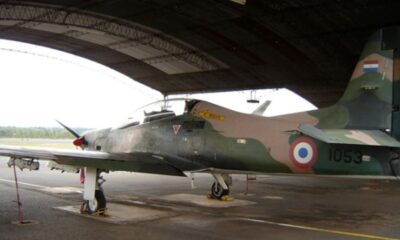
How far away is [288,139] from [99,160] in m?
4.19

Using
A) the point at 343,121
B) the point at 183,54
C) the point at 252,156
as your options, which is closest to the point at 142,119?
the point at 252,156

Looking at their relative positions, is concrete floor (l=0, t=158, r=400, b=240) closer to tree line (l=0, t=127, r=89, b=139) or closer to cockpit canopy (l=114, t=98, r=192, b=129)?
cockpit canopy (l=114, t=98, r=192, b=129)

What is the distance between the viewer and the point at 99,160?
1023 centimetres

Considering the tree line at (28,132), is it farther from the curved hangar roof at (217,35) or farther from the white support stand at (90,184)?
the white support stand at (90,184)

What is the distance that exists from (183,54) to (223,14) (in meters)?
9.15

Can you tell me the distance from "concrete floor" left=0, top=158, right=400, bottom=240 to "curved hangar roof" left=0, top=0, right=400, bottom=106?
339 inches

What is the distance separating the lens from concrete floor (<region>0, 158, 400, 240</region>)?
8.73m

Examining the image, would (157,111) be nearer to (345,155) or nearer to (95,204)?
(95,204)

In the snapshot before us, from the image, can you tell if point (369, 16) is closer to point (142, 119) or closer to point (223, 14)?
point (223, 14)

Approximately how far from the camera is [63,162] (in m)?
10.4

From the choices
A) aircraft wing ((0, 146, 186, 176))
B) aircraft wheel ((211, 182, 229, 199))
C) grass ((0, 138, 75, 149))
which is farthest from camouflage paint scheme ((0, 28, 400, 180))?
grass ((0, 138, 75, 149))

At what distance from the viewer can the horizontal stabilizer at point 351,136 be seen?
8.92 metres

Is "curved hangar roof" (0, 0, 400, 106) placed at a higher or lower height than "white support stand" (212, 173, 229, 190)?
higher

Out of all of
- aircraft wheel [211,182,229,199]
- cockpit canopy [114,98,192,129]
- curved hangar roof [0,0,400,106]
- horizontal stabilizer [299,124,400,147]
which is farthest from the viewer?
curved hangar roof [0,0,400,106]
